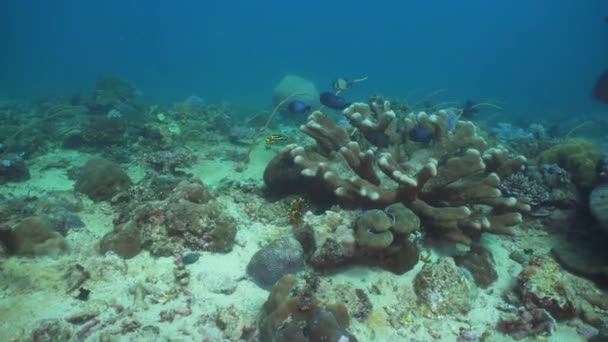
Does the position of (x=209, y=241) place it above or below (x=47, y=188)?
above

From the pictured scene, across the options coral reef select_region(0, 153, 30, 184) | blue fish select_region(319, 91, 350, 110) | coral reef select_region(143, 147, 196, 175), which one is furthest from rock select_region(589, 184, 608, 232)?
coral reef select_region(0, 153, 30, 184)

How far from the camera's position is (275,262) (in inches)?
A: 198

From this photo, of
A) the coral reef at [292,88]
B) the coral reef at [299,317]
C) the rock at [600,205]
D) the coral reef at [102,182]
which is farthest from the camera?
the coral reef at [292,88]

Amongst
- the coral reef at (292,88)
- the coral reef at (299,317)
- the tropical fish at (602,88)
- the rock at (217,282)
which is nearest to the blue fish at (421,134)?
the coral reef at (299,317)

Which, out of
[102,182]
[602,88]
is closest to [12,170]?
[102,182]

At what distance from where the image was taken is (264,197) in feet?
23.8

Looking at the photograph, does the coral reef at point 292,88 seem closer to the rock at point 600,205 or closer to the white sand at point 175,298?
the rock at point 600,205

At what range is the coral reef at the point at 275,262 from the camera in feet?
16.4

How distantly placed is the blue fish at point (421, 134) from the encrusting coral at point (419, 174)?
0.33 feet

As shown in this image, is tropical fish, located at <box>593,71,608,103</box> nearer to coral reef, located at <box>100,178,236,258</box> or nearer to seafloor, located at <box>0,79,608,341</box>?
seafloor, located at <box>0,79,608,341</box>

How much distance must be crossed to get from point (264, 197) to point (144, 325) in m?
3.37

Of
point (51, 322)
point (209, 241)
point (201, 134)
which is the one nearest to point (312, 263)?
point (209, 241)

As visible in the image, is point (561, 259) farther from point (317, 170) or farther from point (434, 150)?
point (317, 170)

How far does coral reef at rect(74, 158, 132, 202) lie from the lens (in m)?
7.21
